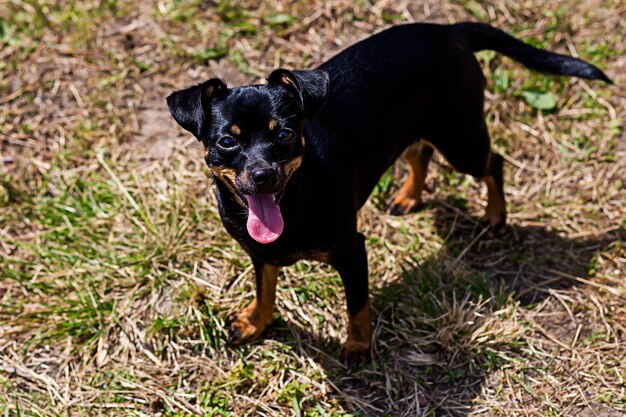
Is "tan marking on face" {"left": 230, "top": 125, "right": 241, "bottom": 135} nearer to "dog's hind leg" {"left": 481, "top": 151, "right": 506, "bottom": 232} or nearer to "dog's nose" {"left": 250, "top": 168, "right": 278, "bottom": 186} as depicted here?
"dog's nose" {"left": 250, "top": 168, "right": 278, "bottom": 186}

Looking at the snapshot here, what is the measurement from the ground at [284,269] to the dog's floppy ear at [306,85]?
56.1 inches

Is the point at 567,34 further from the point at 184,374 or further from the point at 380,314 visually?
the point at 184,374

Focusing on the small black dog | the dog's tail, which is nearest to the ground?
the small black dog

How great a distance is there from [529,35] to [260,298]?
10.2 ft

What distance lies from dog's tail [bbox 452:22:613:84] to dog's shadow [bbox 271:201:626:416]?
102 centimetres

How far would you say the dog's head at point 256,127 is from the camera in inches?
122

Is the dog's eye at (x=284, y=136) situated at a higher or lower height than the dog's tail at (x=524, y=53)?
higher

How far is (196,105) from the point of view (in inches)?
122

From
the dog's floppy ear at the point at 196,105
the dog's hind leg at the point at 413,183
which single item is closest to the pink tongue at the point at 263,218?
the dog's floppy ear at the point at 196,105

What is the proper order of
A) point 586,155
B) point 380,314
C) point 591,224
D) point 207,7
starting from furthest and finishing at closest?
point 207,7, point 586,155, point 591,224, point 380,314

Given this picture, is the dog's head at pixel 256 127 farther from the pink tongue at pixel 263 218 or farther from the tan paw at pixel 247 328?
the tan paw at pixel 247 328

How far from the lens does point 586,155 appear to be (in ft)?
16.6

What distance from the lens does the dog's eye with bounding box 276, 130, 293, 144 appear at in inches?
124

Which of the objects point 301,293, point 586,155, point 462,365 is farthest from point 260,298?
point 586,155
